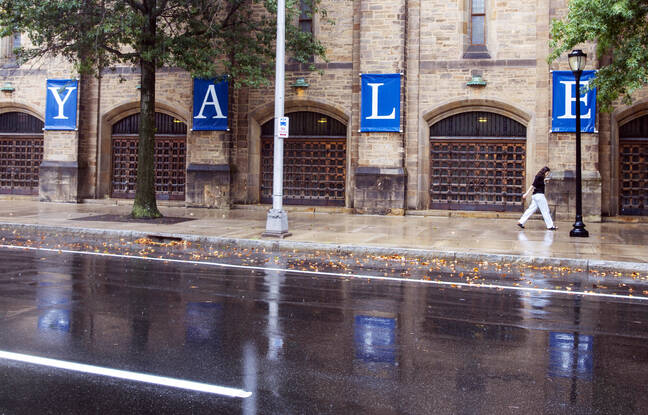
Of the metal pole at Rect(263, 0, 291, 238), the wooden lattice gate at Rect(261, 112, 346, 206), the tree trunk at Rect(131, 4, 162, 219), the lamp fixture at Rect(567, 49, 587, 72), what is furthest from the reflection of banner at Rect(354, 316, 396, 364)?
the wooden lattice gate at Rect(261, 112, 346, 206)

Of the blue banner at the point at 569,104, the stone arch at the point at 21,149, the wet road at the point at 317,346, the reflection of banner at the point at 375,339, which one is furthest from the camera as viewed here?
the stone arch at the point at 21,149

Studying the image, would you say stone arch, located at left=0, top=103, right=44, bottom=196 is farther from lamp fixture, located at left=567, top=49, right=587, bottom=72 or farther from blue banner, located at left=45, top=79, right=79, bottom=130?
lamp fixture, located at left=567, top=49, right=587, bottom=72

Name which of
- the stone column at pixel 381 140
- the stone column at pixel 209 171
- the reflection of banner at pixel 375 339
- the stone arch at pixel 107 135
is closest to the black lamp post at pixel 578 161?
the stone column at pixel 381 140

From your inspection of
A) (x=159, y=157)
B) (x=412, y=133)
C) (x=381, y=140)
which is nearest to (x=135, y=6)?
(x=159, y=157)

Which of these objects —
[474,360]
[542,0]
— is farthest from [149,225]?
[542,0]

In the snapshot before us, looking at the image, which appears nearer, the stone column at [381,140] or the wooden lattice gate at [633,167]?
the wooden lattice gate at [633,167]

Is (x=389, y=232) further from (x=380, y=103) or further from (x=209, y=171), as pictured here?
(x=209, y=171)

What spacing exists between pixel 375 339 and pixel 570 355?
66.7 inches

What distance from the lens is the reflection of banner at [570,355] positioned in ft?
15.2

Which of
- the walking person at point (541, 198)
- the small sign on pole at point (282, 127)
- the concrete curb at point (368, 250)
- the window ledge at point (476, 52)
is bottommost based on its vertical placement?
the concrete curb at point (368, 250)

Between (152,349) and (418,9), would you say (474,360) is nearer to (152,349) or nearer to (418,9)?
(152,349)

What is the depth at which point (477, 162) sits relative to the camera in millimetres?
20219

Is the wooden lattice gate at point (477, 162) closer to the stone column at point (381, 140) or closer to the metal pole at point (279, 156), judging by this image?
the stone column at point (381, 140)

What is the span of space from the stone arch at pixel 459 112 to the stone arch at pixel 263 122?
2.55 metres
